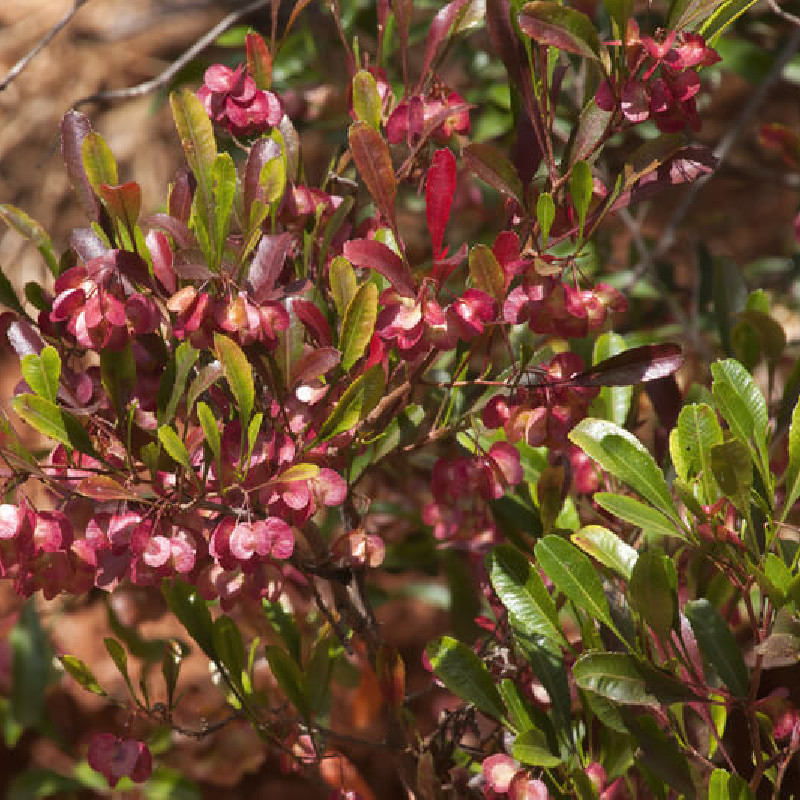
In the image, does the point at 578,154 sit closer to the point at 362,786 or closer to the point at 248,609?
the point at 248,609

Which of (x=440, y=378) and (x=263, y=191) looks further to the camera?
(x=440, y=378)

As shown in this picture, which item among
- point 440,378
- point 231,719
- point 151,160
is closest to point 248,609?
point 231,719

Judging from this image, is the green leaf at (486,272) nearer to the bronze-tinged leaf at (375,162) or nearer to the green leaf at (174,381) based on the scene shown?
the bronze-tinged leaf at (375,162)

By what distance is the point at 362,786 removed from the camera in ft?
5.05

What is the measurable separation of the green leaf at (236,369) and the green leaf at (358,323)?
8 centimetres

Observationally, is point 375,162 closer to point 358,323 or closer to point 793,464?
point 358,323

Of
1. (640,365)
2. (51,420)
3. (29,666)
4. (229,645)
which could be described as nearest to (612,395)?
(640,365)

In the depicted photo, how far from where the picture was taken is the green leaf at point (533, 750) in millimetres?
844

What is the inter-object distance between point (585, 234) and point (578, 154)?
7cm

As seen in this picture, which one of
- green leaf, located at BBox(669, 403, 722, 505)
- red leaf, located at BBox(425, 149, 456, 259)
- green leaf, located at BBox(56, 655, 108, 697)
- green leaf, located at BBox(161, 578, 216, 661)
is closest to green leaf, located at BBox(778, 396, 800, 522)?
green leaf, located at BBox(669, 403, 722, 505)

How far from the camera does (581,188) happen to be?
0.81m

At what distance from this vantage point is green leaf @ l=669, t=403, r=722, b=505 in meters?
0.80

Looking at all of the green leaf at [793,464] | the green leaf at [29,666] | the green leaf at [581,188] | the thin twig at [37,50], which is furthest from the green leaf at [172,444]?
the green leaf at [29,666]

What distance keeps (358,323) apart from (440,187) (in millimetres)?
119
